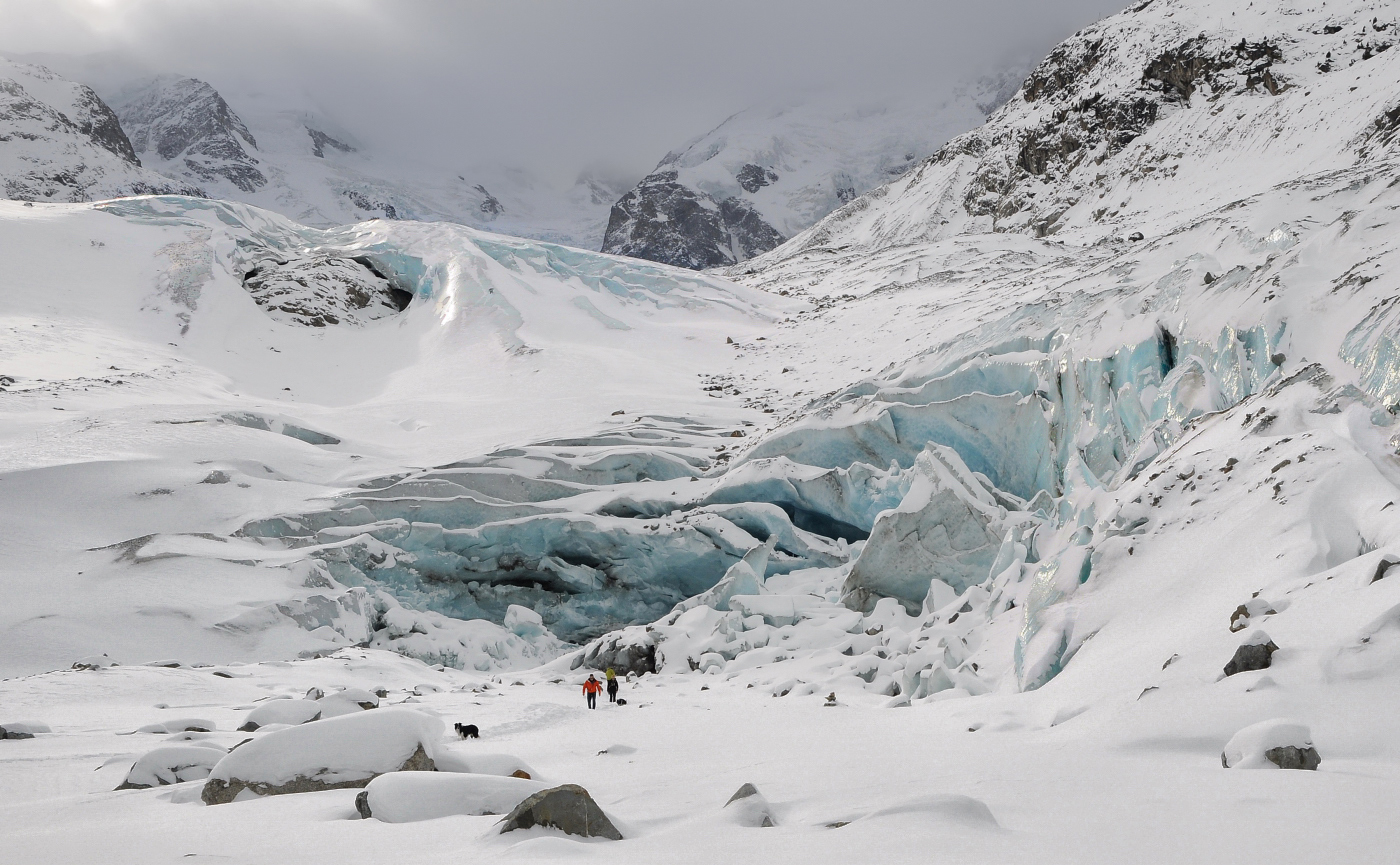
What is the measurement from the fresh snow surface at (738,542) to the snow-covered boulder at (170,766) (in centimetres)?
24

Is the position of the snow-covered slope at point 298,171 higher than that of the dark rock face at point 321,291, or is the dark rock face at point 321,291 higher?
the snow-covered slope at point 298,171

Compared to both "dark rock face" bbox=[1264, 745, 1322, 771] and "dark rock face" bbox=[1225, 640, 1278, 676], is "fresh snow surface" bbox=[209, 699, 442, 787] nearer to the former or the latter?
"dark rock face" bbox=[1264, 745, 1322, 771]

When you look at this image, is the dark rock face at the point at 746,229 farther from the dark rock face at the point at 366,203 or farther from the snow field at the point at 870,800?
the snow field at the point at 870,800

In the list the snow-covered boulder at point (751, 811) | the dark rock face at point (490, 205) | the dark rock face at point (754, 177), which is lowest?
the snow-covered boulder at point (751, 811)

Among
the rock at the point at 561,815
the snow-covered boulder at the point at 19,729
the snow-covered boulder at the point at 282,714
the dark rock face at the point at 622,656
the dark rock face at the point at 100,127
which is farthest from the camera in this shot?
the dark rock face at the point at 100,127

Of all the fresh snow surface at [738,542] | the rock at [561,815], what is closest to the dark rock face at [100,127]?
the fresh snow surface at [738,542]

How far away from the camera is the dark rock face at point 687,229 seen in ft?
476

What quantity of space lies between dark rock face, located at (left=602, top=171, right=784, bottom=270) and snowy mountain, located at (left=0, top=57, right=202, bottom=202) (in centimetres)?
7290

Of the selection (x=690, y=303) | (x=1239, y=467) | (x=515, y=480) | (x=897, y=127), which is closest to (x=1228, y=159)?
(x=690, y=303)

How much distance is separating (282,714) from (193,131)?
177 m

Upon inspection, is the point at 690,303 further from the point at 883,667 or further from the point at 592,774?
the point at 592,774

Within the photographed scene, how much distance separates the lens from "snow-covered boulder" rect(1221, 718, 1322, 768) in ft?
11.7

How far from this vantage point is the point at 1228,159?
51.1 metres

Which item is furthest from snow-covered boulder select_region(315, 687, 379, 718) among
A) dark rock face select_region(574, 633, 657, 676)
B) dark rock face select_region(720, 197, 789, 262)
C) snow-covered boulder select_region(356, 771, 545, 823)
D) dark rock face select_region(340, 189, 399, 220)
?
dark rock face select_region(340, 189, 399, 220)
